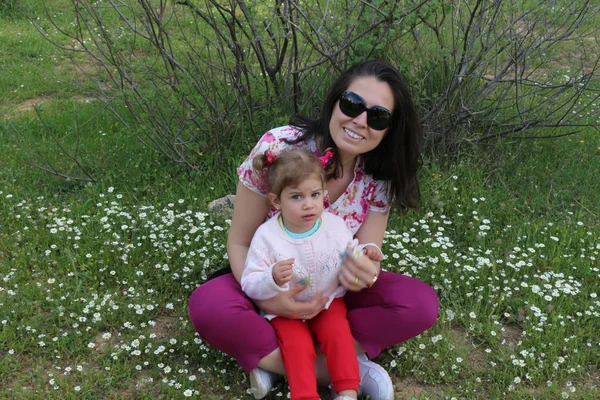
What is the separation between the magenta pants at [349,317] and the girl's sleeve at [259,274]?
86 mm

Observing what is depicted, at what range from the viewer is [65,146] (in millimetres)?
5113

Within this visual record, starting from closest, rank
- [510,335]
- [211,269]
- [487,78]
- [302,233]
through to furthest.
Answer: [302,233] < [510,335] < [211,269] < [487,78]

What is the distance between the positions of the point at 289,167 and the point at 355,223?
1.87 feet

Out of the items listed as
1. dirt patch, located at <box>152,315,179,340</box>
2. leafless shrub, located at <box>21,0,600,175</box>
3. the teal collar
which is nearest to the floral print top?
the teal collar

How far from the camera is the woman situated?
266 cm

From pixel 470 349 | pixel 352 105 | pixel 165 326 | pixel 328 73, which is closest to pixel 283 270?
pixel 352 105

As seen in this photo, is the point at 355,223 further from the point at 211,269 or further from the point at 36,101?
the point at 36,101

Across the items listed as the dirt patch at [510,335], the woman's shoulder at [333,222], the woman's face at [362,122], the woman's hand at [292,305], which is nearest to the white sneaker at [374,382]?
the woman's hand at [292,305]

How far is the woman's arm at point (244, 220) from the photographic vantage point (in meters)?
2.94

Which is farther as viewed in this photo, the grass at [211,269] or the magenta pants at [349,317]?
the grass at [211,269]

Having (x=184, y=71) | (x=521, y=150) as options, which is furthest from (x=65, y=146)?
(x=521, y=150)

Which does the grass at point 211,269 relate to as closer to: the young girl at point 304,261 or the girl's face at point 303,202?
the young girl at point 304,261

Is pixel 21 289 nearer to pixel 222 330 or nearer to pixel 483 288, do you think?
pixel 222 330

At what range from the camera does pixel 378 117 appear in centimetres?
275
